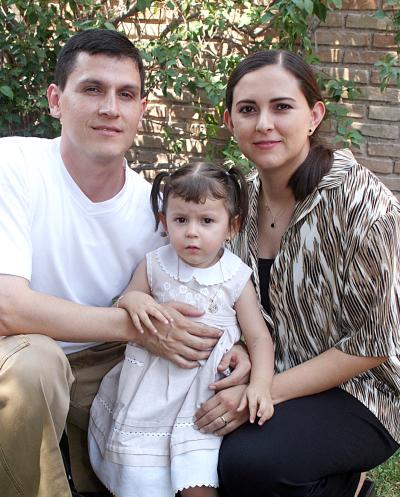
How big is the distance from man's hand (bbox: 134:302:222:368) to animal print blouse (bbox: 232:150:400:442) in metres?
0.27

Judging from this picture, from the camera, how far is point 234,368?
2.75m

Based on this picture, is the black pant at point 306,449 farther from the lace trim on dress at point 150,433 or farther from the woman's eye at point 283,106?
the woman's eye at point 283,106

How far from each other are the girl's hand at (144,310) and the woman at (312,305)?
34 centimetres

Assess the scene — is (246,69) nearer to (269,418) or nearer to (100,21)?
(269,418)

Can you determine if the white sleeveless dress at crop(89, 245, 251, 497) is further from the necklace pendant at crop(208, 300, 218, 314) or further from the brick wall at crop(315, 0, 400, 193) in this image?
the brick wall at crop(315, 0, 400, 193)

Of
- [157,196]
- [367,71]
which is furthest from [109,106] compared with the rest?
[367,71]

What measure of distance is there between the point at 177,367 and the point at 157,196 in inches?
25.5

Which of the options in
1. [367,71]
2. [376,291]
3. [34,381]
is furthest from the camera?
[367,71]

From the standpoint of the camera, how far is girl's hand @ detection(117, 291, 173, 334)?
8.67 ft

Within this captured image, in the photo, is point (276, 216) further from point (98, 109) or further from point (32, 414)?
point (32, 414)

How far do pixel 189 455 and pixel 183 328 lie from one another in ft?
1.40

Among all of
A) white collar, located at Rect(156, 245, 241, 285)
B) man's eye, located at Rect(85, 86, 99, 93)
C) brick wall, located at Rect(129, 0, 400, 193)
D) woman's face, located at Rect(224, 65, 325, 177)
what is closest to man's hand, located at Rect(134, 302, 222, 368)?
white collar, located at Rect(156, 245, 241, 285)

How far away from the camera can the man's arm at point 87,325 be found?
2.60m

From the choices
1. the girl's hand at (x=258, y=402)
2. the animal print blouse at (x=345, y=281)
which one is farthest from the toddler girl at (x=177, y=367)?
the animal print blouse at (x=345, y=281)
